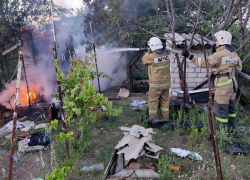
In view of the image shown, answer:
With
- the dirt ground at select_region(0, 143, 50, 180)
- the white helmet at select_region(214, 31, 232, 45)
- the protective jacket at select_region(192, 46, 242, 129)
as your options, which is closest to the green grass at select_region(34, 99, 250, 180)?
the dirt ground at select_region(0, 143, 50, 180)

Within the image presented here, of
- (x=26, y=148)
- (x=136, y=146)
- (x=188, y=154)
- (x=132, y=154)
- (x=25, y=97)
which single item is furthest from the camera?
(x=25, y=97)

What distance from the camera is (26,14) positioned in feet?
29.2

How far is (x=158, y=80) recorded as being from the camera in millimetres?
5773

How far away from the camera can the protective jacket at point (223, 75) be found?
15.4 ft

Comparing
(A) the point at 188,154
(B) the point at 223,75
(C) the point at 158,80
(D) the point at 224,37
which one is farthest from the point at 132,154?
(D) the point at 224,37

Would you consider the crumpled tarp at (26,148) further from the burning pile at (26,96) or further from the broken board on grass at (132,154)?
the burning pile at (26,96)

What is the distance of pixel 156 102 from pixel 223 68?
1.94 m

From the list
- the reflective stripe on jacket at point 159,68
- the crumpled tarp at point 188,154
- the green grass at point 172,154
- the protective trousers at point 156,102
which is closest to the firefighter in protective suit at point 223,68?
the green grass at point 172,154

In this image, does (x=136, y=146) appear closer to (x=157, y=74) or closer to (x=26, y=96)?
(x=157, y=74)

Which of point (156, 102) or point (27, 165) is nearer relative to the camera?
point (27, 165)

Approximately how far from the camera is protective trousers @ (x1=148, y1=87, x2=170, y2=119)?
5.88 m

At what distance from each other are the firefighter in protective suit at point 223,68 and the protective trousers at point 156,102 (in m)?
1.41

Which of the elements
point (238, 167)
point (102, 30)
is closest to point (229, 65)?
point (238, 167)

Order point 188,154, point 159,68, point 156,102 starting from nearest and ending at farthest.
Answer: point 188,154 → point 159,68 → point 156,102
